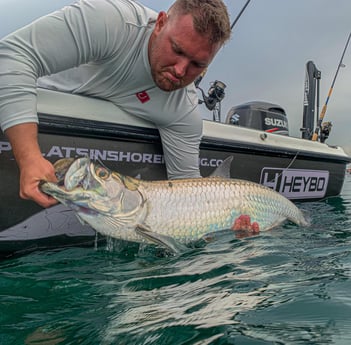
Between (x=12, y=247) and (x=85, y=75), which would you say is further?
(x=85, y=75)

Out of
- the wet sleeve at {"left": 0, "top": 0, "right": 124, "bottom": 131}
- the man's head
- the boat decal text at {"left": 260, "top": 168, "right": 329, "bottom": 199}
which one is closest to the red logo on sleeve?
the man's head

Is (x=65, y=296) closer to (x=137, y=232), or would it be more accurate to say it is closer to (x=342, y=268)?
(x=137, y=232)

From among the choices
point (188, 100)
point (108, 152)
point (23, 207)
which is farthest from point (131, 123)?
point (23, 207)

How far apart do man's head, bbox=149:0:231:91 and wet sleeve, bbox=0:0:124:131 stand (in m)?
0.28

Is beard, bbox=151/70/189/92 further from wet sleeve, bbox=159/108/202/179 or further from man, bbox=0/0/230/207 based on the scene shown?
wet sleeve, bbox=159/108/202/179

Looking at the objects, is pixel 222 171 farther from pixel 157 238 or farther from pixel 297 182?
pixel 297 182

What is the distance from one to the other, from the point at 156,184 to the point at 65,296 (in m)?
0.90

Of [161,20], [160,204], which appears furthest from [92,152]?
[161,20]

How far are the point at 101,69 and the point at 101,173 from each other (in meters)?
0.95

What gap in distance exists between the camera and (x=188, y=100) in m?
2.99

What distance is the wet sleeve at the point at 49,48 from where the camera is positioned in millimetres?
1988

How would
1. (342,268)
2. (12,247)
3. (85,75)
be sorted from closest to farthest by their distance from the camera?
(342,268), (12,247), (85,75)

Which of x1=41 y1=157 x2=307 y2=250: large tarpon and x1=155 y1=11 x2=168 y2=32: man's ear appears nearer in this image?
x1=41 y1=157 x2=307 y2=250: large tarpon

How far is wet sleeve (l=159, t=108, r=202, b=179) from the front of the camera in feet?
9.86
